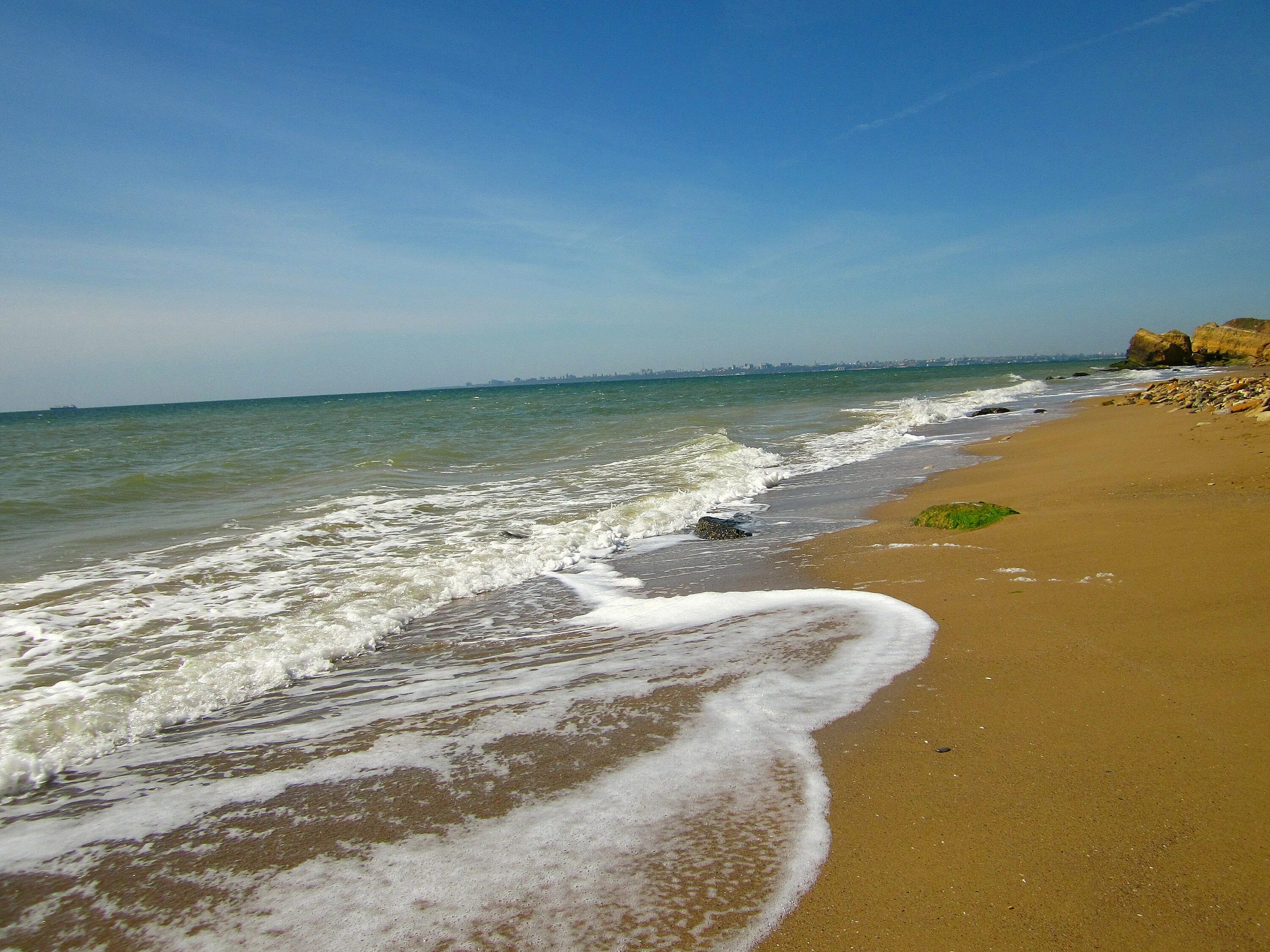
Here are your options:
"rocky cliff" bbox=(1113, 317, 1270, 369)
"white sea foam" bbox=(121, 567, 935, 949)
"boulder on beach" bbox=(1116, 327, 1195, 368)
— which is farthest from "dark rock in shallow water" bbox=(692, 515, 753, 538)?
"boulder on beach" bbox=(1116, 327, 1195, 368)

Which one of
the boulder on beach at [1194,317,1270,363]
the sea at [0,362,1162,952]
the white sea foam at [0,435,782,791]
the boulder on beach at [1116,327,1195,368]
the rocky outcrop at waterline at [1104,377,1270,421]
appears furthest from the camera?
the boulder on beach at [1116,327,1195,368]

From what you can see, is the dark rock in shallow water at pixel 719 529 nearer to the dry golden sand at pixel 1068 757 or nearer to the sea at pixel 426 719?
the sea at pixel 426 719

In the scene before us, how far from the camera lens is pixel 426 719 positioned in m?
3.61

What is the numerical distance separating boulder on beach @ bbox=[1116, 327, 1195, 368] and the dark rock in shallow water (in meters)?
48.9

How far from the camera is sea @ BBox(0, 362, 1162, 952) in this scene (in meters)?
2.23

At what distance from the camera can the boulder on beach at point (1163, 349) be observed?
141 feet

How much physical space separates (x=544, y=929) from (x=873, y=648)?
105 inches

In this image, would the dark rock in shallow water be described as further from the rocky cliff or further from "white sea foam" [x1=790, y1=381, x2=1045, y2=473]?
the rocky cliff

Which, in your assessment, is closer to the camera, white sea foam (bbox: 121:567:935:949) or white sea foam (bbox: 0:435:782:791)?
white sea foam (bbox: 121:567:935:949)

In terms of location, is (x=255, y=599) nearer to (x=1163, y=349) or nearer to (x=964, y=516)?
(x=964, y=516)

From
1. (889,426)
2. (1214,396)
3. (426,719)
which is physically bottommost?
(426,719)

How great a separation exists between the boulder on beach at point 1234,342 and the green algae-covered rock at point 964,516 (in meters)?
43.2

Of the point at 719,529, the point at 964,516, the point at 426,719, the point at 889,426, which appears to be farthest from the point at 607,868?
the point at 889,426

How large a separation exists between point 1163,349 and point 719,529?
4966 centimetres
